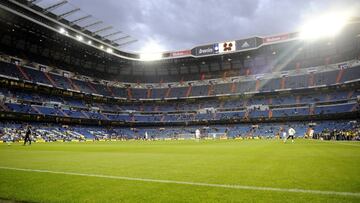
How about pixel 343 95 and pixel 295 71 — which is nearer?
pixel 343 95

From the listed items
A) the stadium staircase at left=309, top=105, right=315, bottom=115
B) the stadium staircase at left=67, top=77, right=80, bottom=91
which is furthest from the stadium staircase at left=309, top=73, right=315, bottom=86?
the stadium staircase at left=67, top=77, right=80, bottom=91

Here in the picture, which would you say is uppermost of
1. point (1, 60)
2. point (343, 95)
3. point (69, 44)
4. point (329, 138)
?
point (69, 44)

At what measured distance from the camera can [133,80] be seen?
94688 millimetres

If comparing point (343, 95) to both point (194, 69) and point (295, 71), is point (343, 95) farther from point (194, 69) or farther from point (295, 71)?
point (194, 69)

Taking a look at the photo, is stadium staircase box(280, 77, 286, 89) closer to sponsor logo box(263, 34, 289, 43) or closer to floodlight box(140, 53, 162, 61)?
sponsor logo box(263, 34, 289, 43)

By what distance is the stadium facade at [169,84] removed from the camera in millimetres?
58719

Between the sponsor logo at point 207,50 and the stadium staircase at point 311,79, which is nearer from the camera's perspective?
the stadium staircase at point 311,79

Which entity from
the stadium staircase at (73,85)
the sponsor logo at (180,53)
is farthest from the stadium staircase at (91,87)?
the sponsor logo at (180,53)

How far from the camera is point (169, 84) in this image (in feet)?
303

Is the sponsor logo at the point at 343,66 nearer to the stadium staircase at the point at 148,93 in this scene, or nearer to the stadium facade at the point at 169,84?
the stadium facade at the point at 169,84

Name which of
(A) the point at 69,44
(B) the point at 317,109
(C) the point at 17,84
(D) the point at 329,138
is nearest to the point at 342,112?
(B) the point at 317,109

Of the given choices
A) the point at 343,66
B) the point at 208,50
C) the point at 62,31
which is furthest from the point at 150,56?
the point at 343,66

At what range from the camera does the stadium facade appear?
5872 cm

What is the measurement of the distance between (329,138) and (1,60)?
71544mm
